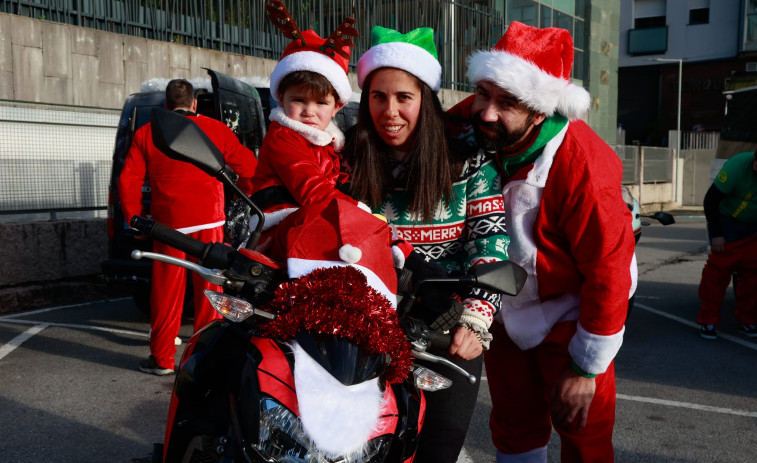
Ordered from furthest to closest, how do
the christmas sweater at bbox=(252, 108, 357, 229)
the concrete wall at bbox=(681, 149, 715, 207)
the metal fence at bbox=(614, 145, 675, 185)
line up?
1. the concrete wall at bbox=(681, 149, 715, 207)
2. the metal fence at bbox=(614, 145, 675, 185)
3. the christmas sweater at bbox=(252, 108, 357, 229)

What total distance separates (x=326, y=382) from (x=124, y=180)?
13.3 feet

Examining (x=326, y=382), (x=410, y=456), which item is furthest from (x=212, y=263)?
(x=410, y=456)

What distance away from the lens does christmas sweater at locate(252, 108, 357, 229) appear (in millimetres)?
2285

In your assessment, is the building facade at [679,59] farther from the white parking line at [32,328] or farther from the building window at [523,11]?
the white parking line at [32,328]

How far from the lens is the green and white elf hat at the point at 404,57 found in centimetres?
249

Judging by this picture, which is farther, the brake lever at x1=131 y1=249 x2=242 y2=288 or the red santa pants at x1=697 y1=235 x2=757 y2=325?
the red santa pants at x1=697 y1=235 x2=757 y2=325

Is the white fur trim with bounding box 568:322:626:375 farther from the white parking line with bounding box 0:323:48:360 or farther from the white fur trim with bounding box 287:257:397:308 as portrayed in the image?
the white parking line with bounding box 0:323:48:360

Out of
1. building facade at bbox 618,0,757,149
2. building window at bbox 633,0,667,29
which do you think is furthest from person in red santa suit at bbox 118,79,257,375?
building window at bbox 633,0,667,29

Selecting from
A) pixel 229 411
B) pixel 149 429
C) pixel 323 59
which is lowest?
pixel 149 429

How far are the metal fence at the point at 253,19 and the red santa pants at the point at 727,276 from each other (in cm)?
299

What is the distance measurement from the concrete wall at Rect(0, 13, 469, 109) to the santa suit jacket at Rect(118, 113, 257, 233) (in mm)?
4258

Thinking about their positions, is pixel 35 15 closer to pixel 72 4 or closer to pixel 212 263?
A: pixel 72 4

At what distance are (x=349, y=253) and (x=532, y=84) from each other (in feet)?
3.72

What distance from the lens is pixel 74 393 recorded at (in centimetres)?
477
